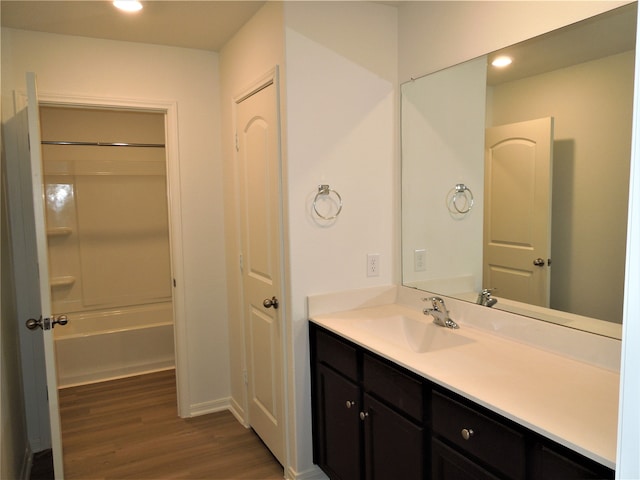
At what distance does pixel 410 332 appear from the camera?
227 centimetres

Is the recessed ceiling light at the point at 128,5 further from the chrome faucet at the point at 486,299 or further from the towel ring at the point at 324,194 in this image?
the chrome faucet at the point at 486,299

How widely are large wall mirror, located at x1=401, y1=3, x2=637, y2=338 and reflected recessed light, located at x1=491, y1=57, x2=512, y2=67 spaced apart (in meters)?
0.02

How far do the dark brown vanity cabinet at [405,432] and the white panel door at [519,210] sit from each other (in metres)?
0.64

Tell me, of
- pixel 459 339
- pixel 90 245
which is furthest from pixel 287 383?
pixel 90 245

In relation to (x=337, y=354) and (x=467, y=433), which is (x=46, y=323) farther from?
(x=467, y=433)

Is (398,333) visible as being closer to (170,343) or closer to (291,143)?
(291,143)

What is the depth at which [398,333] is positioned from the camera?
2.28 meters

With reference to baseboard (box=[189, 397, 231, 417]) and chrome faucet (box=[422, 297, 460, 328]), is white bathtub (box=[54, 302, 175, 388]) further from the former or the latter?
chrome faucet (box=[422, 297, 460, 328])

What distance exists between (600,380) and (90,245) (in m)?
4.09

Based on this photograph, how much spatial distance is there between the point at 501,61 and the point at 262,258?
1.54 m

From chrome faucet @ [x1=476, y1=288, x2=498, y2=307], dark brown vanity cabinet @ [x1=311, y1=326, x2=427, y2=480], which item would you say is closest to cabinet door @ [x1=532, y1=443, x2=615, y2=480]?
dark brown vanity cabinet @ [x1=311, y1=326, x2=427, y2=480]

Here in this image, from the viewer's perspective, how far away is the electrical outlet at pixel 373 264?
2.52 m

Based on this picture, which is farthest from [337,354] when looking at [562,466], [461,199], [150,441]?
[150,441]

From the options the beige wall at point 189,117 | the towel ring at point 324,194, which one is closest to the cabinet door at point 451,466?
the towel ring at point 324,194
